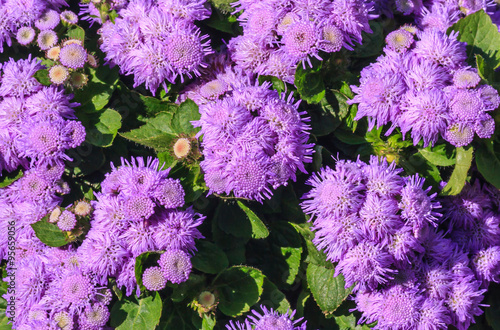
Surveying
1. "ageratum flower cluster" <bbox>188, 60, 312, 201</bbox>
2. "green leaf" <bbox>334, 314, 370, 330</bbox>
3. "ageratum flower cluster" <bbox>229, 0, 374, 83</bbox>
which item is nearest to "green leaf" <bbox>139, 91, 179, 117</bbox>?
"ageratum flower cluster" <bbox>188, 60, 312, 201</bbox>

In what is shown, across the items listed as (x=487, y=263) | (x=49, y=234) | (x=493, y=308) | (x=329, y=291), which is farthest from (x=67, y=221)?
(x=493, y=308)

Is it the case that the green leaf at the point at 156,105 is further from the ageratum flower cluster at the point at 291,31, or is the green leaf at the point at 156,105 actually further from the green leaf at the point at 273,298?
the green leaf at the point at 273,298

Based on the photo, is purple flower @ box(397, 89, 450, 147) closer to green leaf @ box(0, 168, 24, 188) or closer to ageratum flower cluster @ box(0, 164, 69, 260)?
ageratum flower cluster @ box(0, 164, 69, 260)

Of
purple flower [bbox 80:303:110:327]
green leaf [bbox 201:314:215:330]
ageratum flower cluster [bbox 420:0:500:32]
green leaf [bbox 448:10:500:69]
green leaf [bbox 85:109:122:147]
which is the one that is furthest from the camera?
ageratum flower cluster [bbox 420:0:500:32]

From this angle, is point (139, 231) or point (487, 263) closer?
point (139, 231)

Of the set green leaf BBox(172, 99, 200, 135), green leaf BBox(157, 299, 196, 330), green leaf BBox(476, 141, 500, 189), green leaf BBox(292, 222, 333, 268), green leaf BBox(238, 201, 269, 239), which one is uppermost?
green leaf BBox(172, 99, 200, 135)

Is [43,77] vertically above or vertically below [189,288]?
above

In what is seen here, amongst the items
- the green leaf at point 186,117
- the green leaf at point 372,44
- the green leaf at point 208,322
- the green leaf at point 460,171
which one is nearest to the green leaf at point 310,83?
the green leaf at point 372,44

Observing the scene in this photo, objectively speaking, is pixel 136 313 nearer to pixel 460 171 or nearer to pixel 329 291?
pixel 329 291
